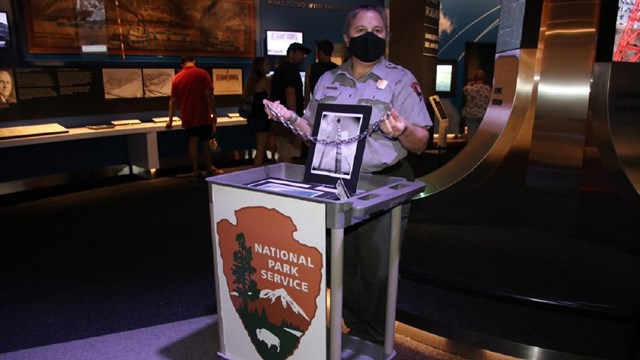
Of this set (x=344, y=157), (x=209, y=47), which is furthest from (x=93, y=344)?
(x=209, y=47)

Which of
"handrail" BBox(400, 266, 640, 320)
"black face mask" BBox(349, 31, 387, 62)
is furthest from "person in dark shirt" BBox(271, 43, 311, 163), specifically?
"black face mask" BBox(349, 31, 387, 62)

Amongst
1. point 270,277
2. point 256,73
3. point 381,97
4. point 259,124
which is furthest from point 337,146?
point 259,124

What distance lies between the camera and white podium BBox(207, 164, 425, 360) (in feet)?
5.63

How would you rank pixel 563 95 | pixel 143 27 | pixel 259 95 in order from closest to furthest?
pixel 563 95 → pixel 259 95 → pixel 143 27

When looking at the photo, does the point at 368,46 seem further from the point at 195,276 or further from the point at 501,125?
the point at 501,125

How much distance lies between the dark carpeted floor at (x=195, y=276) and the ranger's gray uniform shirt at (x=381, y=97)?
1144 mm

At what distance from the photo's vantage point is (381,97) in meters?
2.05

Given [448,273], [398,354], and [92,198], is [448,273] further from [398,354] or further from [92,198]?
[92,198]

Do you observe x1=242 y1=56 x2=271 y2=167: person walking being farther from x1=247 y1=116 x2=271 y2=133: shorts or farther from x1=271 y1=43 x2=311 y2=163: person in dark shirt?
x1=271 y1=43 x2=311 y2=163: person in dark shirt

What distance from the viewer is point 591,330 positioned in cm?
282

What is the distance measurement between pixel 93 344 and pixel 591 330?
277 centimetres

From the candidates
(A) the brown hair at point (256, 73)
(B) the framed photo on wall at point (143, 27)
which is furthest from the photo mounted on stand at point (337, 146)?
(B) the framed photo on wall at point (143, 27)

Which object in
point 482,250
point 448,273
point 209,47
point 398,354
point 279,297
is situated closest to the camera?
point 279,297

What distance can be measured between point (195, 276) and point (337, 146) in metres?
2.04
